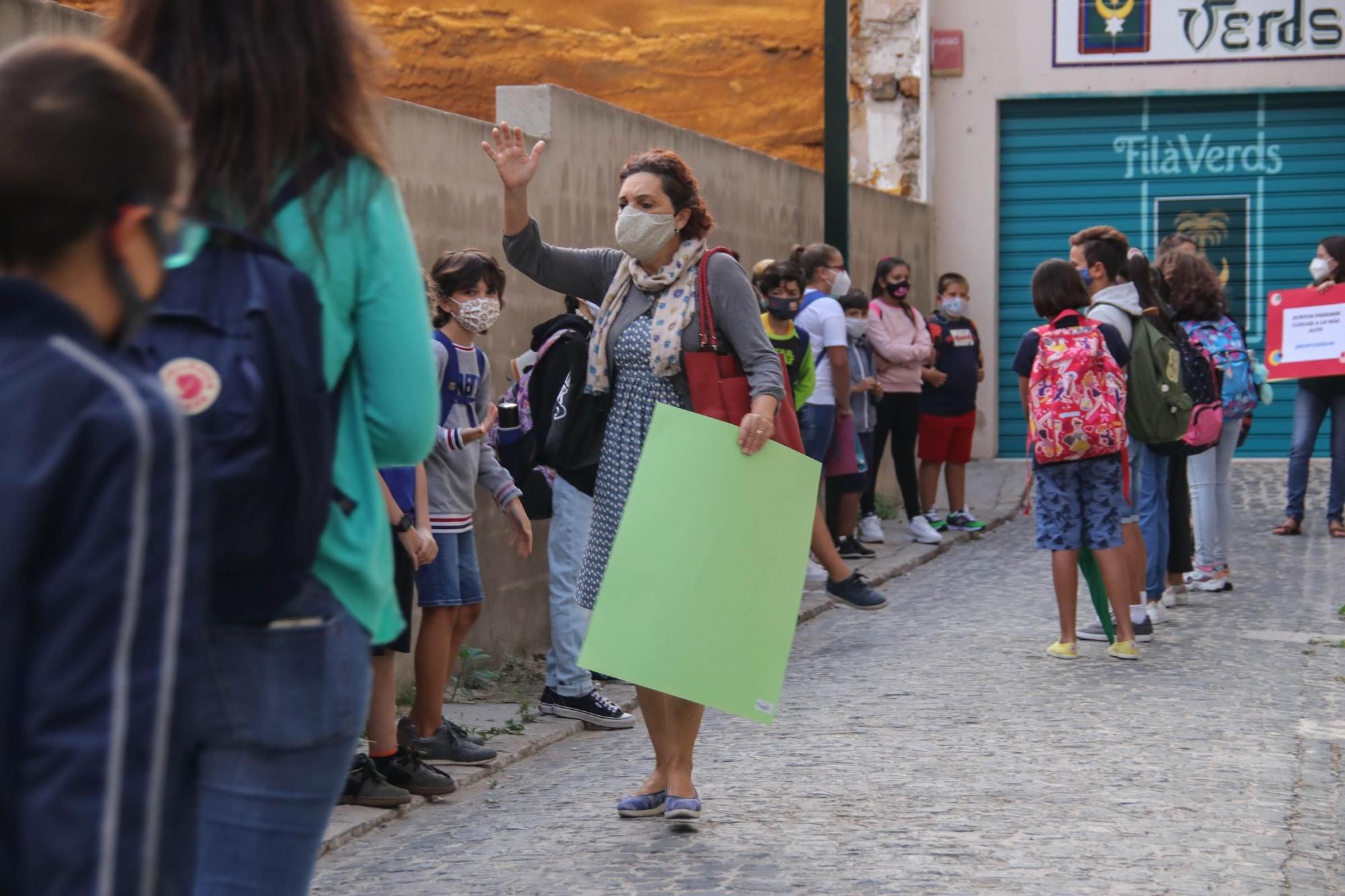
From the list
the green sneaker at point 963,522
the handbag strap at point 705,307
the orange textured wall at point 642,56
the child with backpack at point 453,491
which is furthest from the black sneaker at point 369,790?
the orange textured wall at point 642,56

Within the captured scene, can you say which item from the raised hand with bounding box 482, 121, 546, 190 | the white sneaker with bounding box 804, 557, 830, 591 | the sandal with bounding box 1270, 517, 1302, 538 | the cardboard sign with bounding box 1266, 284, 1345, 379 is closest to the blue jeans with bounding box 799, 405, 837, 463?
the white sneaker with bounding box 804, 557, 830, 591

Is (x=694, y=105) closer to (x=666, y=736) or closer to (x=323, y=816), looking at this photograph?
(x=666, y=736)

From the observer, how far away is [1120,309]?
802 cm

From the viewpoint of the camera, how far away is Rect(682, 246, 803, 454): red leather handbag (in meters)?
4.88

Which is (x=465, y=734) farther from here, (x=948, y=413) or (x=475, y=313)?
(x=948, y=413)

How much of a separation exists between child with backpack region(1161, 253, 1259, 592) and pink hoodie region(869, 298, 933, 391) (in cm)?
239

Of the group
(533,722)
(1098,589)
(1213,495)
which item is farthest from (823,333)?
(533,722)

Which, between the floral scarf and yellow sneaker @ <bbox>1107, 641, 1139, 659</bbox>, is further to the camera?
yellow sneaker @ <bbox>1107, 641, 1139, 659</bbox>

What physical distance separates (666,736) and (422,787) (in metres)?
0.93

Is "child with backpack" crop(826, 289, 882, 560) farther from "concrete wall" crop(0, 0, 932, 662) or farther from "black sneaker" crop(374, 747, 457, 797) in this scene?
"black sneaker" crop(374, 747, 457, 797)

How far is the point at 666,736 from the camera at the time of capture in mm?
5020

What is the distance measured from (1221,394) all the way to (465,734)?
5.15m

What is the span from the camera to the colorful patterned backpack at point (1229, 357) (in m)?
9.36

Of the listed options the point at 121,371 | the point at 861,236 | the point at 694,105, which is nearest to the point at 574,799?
the point at 121,371
